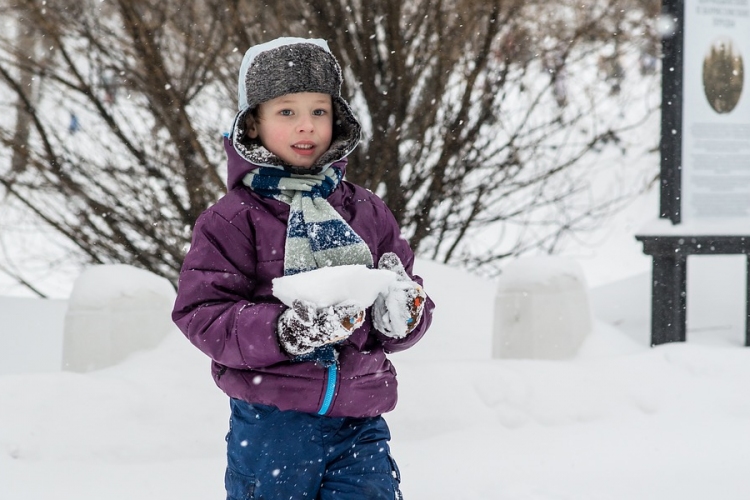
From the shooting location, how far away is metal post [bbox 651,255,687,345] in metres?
5.51

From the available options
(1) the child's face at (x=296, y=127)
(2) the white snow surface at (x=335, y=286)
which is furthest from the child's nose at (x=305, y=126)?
(2) the white snow surface at (x=335, y=286)

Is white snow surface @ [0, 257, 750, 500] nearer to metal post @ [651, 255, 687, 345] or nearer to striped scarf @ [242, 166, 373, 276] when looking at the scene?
metal post @ [651, 255, 687, 345]

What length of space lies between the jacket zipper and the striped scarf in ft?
0.88

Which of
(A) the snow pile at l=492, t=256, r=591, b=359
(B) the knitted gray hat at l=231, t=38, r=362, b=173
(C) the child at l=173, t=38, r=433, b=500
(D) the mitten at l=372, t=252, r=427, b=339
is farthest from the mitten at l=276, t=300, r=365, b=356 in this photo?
(A) the snow pile at l=492, t=256, r=591, b=359

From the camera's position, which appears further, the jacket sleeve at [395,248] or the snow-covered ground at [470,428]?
the snow-covered ground at [470,428]

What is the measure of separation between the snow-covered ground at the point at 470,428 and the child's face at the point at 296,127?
5.64ft

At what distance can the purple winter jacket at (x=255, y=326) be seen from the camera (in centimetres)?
198

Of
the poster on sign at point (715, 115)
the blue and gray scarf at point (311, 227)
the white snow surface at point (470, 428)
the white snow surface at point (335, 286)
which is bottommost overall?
the white snow surface at point (470, 428)

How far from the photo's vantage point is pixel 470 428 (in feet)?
12.9

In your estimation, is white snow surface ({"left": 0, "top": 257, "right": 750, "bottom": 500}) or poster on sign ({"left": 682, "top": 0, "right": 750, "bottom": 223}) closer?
white snow surface ({"left": 0, "top": 257, "right": 750, "bottom": 500})

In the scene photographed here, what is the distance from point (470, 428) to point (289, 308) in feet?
7.33

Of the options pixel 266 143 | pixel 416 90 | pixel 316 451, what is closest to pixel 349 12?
pixel 416 90

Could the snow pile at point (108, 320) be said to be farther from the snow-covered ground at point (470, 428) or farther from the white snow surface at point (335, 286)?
the white snow surface at point (335, 286)

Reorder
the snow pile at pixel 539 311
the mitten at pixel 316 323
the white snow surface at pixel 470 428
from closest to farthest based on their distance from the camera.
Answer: the mitten at pixel 316 323, the white snow surface at pixel 470 428, the snow pile at pixel 539 311
